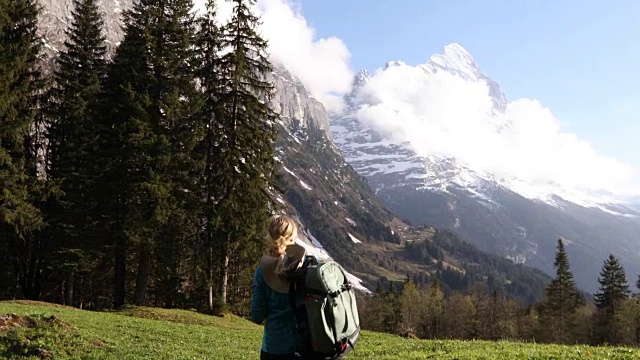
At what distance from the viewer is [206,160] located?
3600 centimetres

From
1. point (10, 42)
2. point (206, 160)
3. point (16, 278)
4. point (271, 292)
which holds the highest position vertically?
point (10, 42)

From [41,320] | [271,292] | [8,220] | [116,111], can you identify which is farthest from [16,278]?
[271,292]

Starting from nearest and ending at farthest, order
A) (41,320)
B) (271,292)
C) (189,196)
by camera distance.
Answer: (271,292), (41,320), (189,196)

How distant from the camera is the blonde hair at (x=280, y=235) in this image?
6.36 meters

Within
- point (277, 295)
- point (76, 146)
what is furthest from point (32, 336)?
point (76, 146)

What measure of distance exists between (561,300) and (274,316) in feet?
303

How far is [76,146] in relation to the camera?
125 feet

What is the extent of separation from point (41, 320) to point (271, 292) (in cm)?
1449

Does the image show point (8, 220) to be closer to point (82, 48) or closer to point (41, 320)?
point (82, 48)

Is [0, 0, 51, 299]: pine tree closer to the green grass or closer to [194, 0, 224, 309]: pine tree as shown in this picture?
[194, 0, 224, 309]: pine tree

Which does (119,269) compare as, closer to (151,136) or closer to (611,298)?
(151,136)

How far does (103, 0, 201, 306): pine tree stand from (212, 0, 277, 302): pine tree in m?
2.67

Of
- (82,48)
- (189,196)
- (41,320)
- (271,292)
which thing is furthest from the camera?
(82,48)

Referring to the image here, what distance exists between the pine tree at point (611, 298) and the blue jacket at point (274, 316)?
9280 cm
